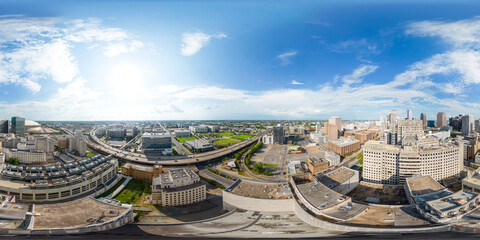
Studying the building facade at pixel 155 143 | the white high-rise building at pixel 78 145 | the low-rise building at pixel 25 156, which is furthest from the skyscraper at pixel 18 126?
the building facade at pixel 155 143

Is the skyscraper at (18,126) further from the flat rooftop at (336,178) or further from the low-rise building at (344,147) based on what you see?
the low-rise building at (344,147)

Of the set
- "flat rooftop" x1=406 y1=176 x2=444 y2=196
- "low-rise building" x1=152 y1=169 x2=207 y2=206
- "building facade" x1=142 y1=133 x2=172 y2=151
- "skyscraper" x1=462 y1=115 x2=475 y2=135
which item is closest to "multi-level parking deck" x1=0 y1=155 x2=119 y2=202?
"low-rise building" x1=152 y1=169 x2=207 y2=206

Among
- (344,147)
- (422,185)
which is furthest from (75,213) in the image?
(344,147)

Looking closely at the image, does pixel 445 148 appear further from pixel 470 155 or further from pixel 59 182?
pixel 59 182

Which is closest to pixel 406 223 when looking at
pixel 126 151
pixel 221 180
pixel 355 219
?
pixel 355 219

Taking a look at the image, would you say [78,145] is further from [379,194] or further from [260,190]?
[379,194]

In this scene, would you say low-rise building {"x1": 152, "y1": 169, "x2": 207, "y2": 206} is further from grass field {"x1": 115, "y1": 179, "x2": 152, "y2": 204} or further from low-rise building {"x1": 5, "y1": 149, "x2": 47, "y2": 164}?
low-rise building {"x1": 5, "y1": 149, "x2": 47, "y2": 164}

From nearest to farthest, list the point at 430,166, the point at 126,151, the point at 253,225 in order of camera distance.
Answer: the point at 253,225 → the point at 430,166 → the point at 126,151
